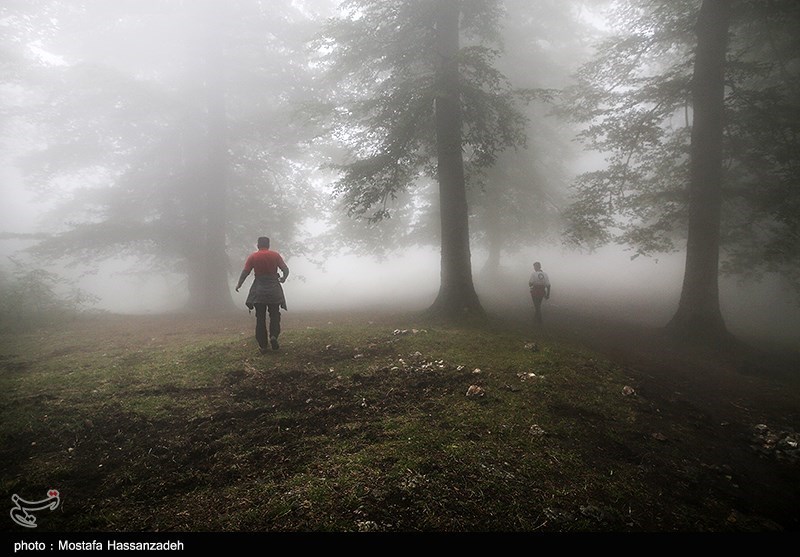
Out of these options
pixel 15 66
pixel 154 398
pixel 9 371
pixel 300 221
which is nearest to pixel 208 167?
pixel 300 221

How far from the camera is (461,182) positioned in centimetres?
1026

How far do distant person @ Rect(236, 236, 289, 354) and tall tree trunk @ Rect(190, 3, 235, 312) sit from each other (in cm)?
980

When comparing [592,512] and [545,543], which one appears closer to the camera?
[545,543]

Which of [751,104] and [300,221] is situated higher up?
[751,104]

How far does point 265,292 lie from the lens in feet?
22.9

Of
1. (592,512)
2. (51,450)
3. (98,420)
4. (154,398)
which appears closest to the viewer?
(592,512)

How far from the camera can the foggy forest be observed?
343 inches

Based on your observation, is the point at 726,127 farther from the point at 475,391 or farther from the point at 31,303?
the point at 31,303

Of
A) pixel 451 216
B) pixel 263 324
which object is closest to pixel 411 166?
pixel 451 216

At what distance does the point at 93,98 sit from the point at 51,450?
635 inches

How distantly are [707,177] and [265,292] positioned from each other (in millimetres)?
11619

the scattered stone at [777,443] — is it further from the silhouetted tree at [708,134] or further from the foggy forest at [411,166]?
the silhouetted tree at [708,134]

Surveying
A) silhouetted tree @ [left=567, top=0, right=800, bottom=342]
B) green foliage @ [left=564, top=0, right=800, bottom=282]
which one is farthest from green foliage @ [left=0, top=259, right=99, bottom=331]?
silhouetted tree @ [left=567, top=0, right=800, bottom=342]

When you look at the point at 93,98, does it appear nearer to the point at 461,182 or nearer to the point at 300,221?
the point at 300,221
